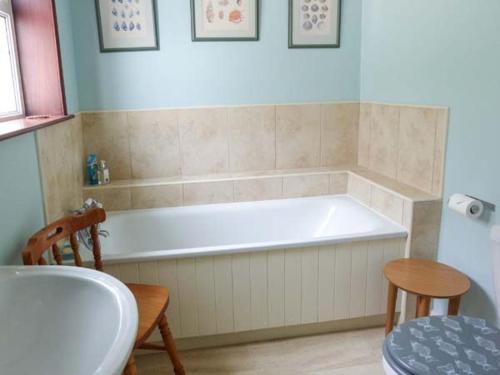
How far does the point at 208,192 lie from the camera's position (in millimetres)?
2869

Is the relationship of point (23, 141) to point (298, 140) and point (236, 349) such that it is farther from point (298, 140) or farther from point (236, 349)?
point (298, 140)

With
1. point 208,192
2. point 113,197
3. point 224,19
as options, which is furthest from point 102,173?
point 224,19

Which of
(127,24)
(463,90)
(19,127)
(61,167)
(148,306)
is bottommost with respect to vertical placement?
(148,306)

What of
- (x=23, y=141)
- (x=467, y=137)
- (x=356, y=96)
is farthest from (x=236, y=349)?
(x=356, y=96)

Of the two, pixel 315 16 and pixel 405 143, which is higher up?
pixel 315 16

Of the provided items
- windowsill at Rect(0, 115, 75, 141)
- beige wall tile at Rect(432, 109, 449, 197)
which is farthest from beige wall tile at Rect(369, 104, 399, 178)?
windowsill at Rect(0, 115, 75, 141)

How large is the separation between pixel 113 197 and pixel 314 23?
182 centimetres

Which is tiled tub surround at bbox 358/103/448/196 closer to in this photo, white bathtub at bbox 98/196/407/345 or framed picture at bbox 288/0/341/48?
white bathtub at bbox 98/196/407/345

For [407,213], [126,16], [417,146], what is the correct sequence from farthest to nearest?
[126,16]
[417,146]
[407,213]

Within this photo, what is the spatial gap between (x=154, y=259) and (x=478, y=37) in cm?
183

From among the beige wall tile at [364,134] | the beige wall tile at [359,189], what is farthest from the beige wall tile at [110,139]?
the beige wall tile at [364,134]

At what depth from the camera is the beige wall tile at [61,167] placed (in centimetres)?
196

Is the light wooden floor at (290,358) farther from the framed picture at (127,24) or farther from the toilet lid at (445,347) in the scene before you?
the framed picture at (127,24)

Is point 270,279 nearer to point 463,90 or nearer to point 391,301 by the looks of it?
point 391,301
